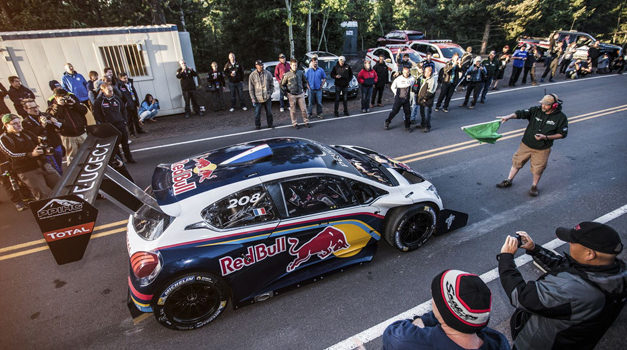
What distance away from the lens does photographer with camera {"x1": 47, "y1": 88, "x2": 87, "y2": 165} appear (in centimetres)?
582

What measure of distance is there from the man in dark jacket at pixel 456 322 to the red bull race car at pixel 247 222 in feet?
6.28

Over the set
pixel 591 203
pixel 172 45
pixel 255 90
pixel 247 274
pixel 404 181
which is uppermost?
pixel 172 45

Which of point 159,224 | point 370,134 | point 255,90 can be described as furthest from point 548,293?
point 255,90

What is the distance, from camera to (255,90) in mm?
9141

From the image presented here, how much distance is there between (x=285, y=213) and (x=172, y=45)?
9.89 meters

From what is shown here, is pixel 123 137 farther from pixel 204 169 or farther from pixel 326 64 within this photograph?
pixel 326 64

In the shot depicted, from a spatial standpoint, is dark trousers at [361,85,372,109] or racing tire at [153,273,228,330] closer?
racing tire at [153,273,228,330]

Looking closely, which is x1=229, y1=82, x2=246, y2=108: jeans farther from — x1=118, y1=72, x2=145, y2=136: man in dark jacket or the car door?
the car door

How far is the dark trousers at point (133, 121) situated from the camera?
8853 mm

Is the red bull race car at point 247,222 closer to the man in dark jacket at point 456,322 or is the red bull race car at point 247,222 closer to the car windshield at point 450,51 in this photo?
the man in dark jacket at point 456,322

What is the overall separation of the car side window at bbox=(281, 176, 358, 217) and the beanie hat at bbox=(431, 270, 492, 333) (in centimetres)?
204

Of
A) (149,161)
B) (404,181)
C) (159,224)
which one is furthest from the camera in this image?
(149,161)

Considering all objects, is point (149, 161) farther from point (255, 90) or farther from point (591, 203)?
point (591, 203)

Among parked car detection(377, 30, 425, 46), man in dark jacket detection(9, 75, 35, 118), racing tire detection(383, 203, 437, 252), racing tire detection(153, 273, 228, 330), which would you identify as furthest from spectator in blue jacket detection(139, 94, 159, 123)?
parked car detection(377, 30, 425, 46)
